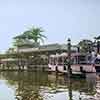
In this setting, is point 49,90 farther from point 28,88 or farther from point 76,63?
point 76,63

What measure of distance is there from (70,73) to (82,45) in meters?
37.2

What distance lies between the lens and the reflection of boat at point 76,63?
56.8 m

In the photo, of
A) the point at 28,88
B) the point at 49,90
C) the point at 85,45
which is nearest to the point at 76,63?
the point at 85,45

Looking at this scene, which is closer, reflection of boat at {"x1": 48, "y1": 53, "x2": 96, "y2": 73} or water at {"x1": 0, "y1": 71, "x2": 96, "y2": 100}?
water at {"x1": 0, "y1": 71, "x2": 96, "y2": 100}

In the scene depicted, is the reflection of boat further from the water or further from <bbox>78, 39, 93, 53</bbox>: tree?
<bbox>78, 39, 93, 53</bbox>: tree

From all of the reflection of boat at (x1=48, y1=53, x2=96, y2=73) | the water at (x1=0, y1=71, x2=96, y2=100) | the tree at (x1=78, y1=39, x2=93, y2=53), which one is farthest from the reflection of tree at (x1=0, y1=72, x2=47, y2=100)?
the tree at (x1=78, y1=39, x2=93, y2=53)

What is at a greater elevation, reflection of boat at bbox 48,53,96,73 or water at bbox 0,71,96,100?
reflection of boat at bbox 48,53,96,73

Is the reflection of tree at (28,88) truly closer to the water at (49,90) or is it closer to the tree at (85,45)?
the water at (49,90)

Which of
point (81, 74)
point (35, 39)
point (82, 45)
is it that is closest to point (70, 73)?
point (81, 74)

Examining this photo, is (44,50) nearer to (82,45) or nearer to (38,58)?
(38,58)

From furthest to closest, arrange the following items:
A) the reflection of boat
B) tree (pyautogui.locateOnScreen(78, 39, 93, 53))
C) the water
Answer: tree (pyautogui.locateOnScreen(78, 39, 93, 53)) < the reflection of boat < the water

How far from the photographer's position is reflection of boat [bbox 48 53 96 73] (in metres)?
56.8

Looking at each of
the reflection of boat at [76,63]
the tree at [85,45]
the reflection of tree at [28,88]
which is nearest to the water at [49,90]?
the reflection of tree at [28,88]

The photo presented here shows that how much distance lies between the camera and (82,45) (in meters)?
91.8
